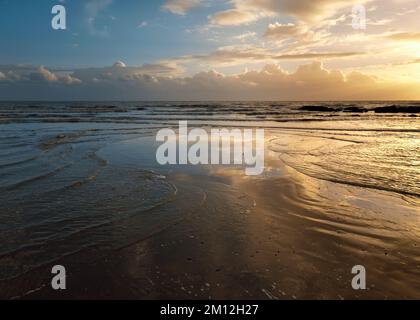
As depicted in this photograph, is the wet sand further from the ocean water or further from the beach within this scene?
the ocean water

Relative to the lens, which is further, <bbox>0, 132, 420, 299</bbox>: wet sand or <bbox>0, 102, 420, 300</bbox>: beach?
<bbox>0, 102, 420, 300</bbox>: beach

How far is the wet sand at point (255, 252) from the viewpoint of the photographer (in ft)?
14.3

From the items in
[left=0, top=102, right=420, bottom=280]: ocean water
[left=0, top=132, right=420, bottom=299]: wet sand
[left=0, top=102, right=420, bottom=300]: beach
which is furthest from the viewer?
[left=0, top=102, right=420, bottom=280]: ocean water

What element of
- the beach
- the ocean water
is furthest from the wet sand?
the ocean water

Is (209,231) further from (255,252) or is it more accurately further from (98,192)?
(98,192)

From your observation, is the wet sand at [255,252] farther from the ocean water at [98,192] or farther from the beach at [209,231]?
the ocean water at [98,192]

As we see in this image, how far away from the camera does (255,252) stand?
5418 mm

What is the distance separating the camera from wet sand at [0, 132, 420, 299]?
14.3ft

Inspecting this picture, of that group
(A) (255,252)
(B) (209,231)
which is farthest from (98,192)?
(A) (255,252)

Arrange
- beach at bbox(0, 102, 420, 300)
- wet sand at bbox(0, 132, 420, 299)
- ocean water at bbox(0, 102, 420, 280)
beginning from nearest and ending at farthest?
wet sand at bbox(0, 132, 420, 299), beach at bbox(0, 102, 420, 300), ocean water at bbox(0, 102, 420, 280)

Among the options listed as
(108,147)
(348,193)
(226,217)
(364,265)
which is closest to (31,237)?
(226,217)

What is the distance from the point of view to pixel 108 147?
1725cm

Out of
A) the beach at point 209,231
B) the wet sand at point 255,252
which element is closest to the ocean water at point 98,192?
the beach at point 209,231

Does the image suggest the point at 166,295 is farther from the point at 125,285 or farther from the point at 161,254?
the point at 161,254
